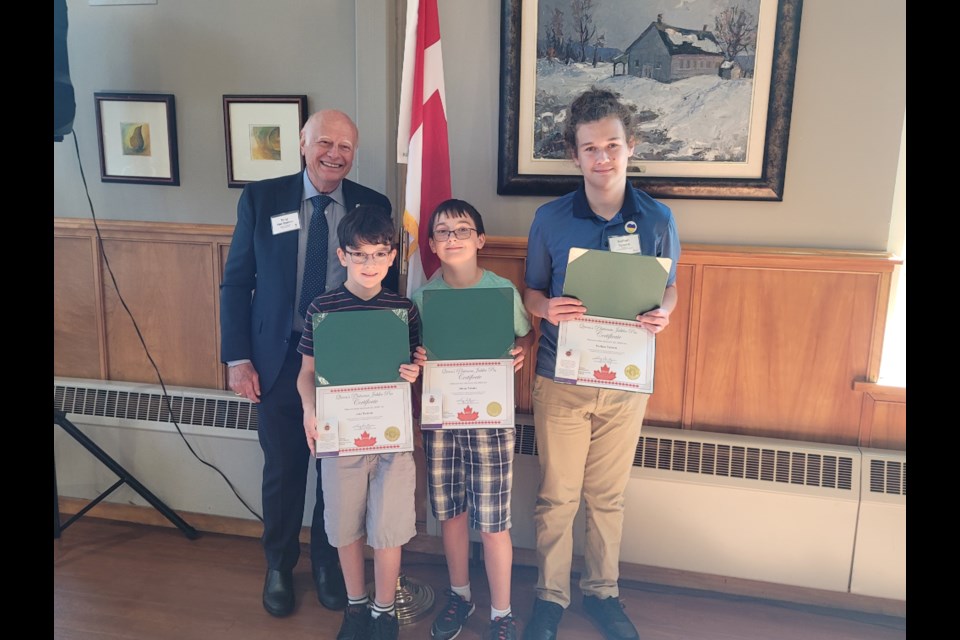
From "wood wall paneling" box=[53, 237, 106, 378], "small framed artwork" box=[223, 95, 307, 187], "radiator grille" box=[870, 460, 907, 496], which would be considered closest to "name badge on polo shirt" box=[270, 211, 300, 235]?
"small framed artwork" box=[223, 95, 307, 187]

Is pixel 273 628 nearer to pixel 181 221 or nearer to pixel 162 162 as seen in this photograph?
pixel 181 221

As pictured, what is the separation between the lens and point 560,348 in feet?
5.99

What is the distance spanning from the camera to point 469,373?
5.96ft

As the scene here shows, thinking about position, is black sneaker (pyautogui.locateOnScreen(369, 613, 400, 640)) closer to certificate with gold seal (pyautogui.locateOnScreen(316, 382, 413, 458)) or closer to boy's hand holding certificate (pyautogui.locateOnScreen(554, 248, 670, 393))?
certificate with gold seal (pyautogui.locateOnScreen(316, 382, 413, 458))

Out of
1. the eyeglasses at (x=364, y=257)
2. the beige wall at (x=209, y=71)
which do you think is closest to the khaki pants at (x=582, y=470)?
the eyeglasses at (x=364, y=257)

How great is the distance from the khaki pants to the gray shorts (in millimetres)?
436

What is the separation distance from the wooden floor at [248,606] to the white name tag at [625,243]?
1.26m

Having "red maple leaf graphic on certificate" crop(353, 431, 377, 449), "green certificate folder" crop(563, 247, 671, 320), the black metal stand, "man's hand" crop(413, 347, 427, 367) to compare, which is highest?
"green certificate folder" crop(563, 247, 671, 320)

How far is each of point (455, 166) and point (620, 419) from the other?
1.10 m

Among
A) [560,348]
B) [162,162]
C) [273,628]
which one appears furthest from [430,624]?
[162,162]

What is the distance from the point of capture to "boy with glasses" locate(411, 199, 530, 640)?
5.90 feet

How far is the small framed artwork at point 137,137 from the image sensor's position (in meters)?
2.51

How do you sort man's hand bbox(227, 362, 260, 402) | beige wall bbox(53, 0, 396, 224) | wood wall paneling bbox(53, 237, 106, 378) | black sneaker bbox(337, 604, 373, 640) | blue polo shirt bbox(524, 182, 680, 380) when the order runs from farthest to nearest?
1. wood wall paneling bbox(53, 237, 106, 378)
2. beige wall bbox(53, 0, 396, 224)
3. man's hand bbox(227, 362, 260, 402)
4. black sneaker bbox(337, 604, 373, 640)
5. blue polo shirt bbox(524, 182, 680, 380)

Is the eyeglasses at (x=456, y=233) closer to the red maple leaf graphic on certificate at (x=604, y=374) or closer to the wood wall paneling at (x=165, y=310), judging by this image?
the red maple leaf graphic on certificate at (x=604, y=374)
